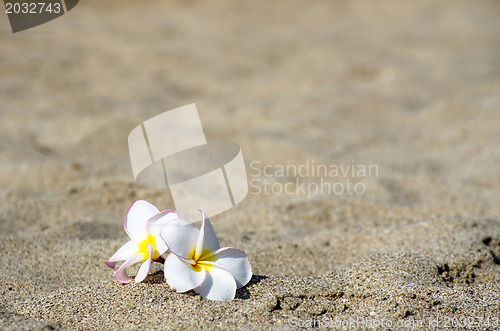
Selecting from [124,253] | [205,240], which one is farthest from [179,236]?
[124,253]

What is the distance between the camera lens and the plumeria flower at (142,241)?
1173 millimetres

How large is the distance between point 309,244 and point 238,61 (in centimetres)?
262

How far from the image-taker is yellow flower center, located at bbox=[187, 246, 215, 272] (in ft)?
3.82

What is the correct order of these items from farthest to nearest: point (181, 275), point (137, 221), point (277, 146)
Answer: point (277, 146), point (137, 221), point (181, 275)

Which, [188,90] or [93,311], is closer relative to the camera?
[93,311]

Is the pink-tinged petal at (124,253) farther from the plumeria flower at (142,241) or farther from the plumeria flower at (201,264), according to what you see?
the plumeria flower at (201,264)

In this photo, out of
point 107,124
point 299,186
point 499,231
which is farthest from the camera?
point 107,124

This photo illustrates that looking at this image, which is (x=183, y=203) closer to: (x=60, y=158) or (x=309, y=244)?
(x=309, y=244)

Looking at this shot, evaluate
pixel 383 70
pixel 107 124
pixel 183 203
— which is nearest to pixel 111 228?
pixel 183 203

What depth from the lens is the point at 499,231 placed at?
1.74 metres

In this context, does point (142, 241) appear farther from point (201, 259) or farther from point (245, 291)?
point (245, 291)

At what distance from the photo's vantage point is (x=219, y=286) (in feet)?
3.76

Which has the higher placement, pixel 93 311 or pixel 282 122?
pixel 93 311

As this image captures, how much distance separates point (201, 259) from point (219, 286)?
0.27ft
